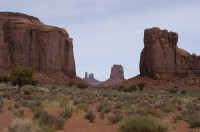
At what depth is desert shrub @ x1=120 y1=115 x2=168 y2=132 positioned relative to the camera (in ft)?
37.3

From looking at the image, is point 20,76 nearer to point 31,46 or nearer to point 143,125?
point 143,125

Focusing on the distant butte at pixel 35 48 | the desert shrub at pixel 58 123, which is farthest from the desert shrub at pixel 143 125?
the distant butte at pixel 35 48

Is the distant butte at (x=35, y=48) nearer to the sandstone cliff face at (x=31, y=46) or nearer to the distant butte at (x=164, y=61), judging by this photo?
the sandstone cliff face at (x=31, y=46)

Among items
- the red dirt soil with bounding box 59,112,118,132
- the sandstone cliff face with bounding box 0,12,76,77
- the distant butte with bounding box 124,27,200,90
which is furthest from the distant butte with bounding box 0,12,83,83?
the red dirt soil with bounding box 59,112,118,132

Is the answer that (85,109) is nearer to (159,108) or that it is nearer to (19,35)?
(159,108)

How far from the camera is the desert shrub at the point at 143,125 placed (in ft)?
37.3

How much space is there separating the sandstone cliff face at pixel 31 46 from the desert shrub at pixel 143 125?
95199mm

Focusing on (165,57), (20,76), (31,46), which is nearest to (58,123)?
(20,76)

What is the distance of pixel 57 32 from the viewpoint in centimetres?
11431

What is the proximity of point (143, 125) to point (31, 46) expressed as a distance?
333ft

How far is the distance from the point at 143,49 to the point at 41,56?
102 ft

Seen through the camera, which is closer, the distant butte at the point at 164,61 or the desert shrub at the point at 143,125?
the desert shrub at the point at 143,125

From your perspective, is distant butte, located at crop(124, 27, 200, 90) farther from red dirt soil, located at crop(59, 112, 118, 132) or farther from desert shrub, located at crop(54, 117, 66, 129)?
desert shrub, located at crop(54, 117, 66, 129)

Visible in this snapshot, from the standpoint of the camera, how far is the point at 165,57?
107m
